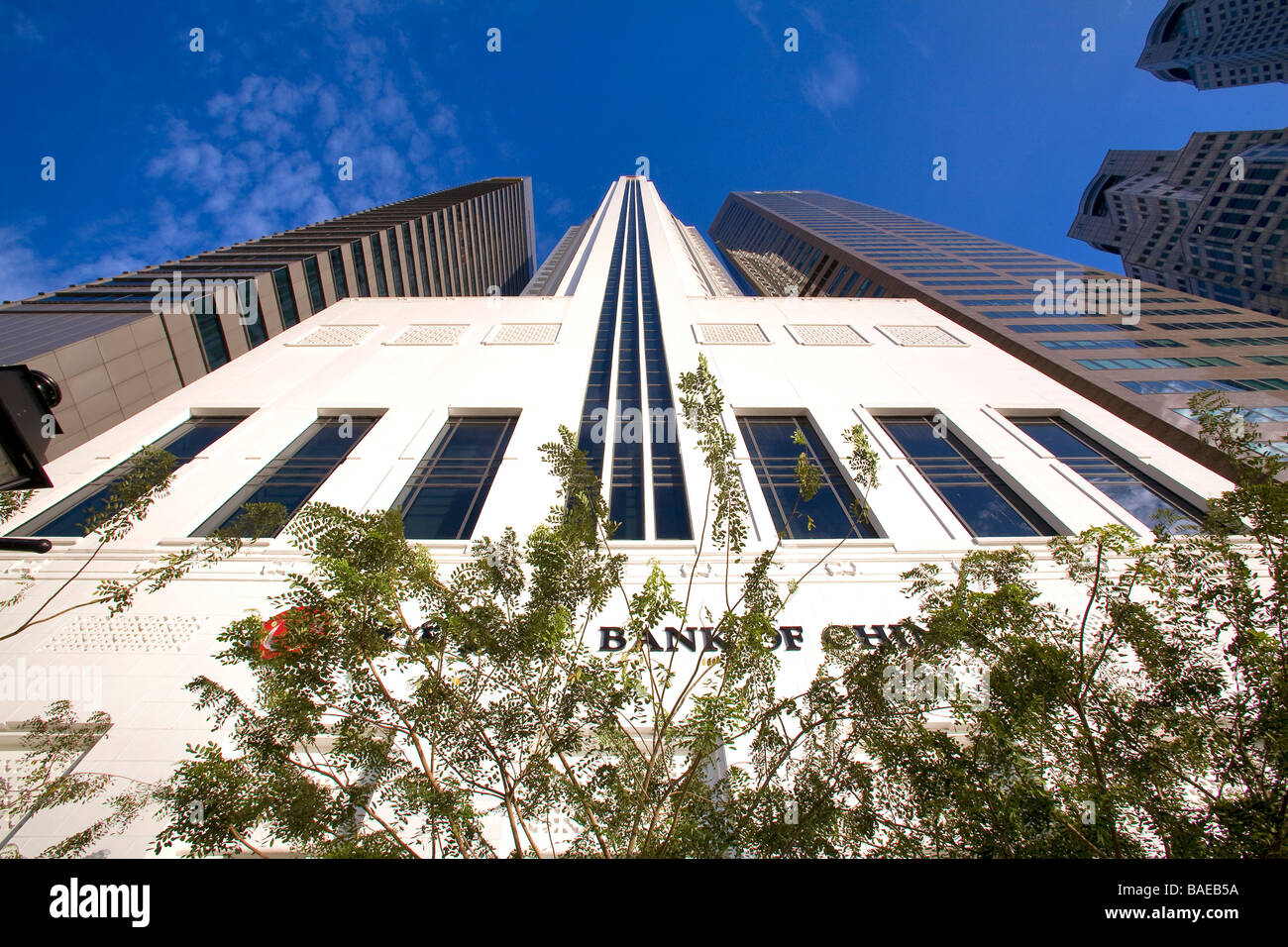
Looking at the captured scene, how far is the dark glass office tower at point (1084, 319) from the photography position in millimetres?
25844

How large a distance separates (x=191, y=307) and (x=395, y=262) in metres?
26.6

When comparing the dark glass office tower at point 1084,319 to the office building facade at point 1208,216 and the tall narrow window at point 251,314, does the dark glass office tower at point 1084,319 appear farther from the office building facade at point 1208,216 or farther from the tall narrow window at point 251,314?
the office building facade at point 1208,216

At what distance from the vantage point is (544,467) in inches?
698

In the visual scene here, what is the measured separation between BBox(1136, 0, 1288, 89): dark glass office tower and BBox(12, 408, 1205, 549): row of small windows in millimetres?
172227

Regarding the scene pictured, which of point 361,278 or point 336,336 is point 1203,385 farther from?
point 361,278

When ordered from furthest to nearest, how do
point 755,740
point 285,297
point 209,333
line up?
point 285,297, point 209,333, point 755,740

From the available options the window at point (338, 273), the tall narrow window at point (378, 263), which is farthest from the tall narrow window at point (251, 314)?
the tall narrow window at point (378, 263)

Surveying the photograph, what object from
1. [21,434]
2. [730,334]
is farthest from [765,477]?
[21,434]

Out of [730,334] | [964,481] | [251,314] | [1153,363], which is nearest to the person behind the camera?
[964,481]

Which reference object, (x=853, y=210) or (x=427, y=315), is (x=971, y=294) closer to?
(x=427, y=315)

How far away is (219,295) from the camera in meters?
26.9
